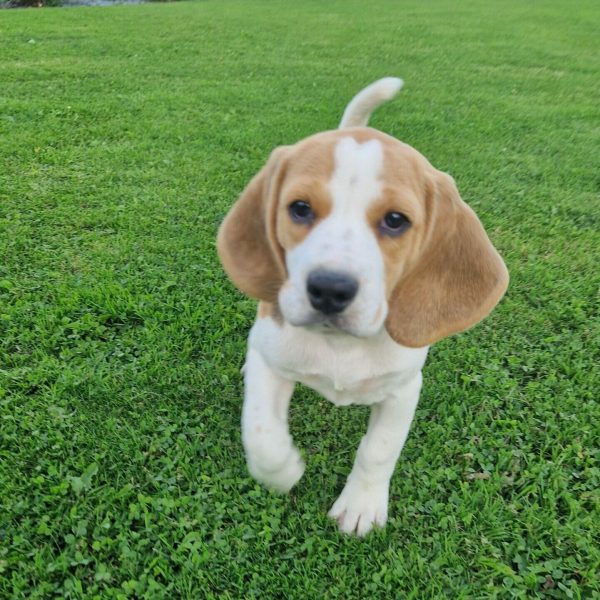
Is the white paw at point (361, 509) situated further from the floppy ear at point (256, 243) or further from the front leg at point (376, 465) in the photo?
the floppy ear at point (256, 243)

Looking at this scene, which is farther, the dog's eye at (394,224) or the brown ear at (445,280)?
the brown ear at (445,280)

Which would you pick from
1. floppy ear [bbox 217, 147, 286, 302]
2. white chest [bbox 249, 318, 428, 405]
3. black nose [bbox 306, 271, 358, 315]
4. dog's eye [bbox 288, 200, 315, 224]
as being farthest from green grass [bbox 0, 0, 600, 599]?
dog's eye [bbox 288, 200, 315, 224]

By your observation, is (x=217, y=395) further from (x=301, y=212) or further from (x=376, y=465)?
(x=301, y=212)

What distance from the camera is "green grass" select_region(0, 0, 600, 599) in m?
2.61

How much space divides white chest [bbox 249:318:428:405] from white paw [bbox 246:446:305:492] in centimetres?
37

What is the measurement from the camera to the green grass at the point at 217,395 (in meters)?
2.61

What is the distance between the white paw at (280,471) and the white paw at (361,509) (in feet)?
0.78

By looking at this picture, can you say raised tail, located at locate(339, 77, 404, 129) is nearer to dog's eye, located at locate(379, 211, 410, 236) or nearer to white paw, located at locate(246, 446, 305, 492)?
dog's eye, located at locate(379, 211, 410, 236)

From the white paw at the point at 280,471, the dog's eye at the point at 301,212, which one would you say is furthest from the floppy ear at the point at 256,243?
the white paw at the point at 280,471

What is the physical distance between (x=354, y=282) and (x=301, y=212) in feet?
1.34

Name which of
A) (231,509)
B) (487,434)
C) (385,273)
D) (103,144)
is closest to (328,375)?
(385,273)

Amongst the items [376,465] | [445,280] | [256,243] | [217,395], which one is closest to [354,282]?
[445,280]

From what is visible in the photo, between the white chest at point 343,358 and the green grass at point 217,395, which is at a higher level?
the white chest at point 343,358

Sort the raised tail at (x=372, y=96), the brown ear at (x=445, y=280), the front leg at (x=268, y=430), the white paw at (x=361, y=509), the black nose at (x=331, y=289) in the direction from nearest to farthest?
the black nose at (x=331, y=289) < the brown ear at (x=445, y=280) < the front leg at (x=268, y=430) < the white paw at (x=361, y=509) < the raised tail at (x=372, y=96)
